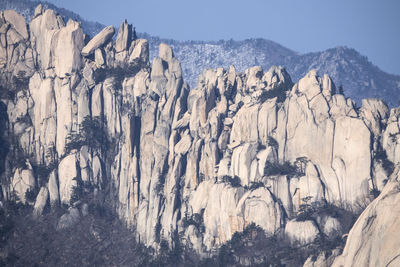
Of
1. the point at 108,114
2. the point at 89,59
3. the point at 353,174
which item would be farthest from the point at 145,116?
the point at 353,174

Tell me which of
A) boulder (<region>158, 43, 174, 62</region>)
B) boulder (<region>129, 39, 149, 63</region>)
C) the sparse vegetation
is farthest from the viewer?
boulder (<region>129, 39, 149, 63</region>)

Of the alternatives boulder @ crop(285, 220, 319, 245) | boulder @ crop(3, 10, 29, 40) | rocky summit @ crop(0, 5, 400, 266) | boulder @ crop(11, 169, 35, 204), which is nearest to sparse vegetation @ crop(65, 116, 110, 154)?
rocky summit @ crop(0, 5, 400, 266)

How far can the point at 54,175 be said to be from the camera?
15000cm

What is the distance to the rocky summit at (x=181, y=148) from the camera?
5231 inches

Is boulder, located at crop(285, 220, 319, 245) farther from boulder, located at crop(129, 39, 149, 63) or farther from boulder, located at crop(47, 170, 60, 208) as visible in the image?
boulder, located at crop(129, 39, 149, 63)

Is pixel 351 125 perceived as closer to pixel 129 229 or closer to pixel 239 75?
pixel 239 75

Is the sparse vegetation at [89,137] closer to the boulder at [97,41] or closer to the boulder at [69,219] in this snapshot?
the boulder at [69,219]

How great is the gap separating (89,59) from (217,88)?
1005 inches

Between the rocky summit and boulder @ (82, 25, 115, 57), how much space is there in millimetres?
278

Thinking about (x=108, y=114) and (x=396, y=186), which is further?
(x=108, y=114)

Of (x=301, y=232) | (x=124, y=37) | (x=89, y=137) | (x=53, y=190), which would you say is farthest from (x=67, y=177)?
(x=301, y=232)

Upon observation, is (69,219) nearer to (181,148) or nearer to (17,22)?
(181,148)

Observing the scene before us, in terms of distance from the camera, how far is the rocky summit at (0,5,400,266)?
5231 inches

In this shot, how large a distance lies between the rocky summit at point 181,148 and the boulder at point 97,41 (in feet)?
0.91
